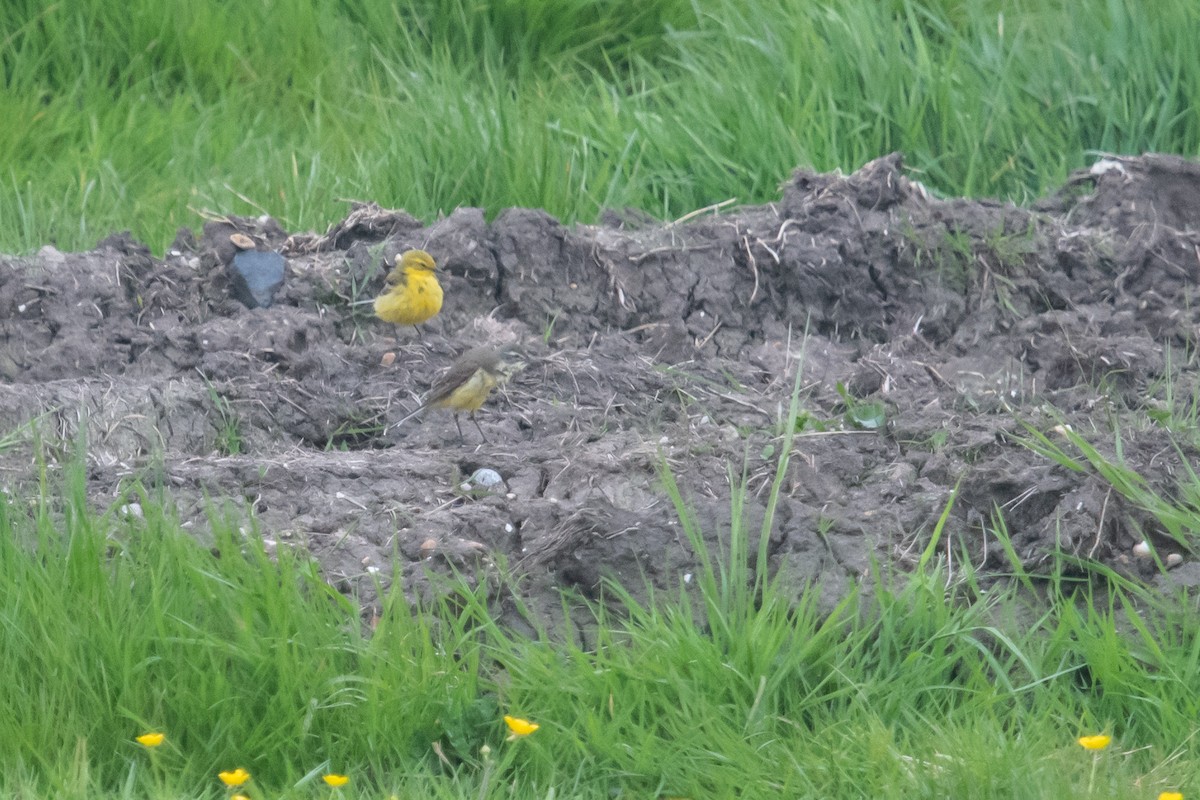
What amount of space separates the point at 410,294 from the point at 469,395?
0.82 meters

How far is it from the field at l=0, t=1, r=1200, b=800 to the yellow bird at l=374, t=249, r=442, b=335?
17 centimetres

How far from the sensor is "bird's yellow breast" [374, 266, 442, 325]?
5949 millimetres

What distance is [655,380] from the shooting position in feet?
18.5

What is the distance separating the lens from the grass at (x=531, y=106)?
737 centimetres

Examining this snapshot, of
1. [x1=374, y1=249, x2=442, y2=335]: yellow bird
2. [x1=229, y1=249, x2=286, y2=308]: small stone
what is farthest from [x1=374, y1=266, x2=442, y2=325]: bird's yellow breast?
[x1=229, y1=249, x2=286, y2=308]: small stone

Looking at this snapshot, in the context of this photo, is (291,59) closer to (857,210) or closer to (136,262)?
(136,262)

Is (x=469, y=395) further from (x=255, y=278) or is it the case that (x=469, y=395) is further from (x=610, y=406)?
(x=255, y=278)

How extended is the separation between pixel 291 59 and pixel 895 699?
251 inches

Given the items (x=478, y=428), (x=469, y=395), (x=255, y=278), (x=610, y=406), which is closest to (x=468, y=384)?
(x=469, y=395)

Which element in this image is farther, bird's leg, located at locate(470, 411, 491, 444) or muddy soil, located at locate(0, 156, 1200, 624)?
bird's leg, located at locate(470, 411, 491, 444)

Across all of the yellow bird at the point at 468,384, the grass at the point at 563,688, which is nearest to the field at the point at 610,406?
the grass at the point at 563,688

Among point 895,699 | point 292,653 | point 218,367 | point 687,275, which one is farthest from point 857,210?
point 292,653

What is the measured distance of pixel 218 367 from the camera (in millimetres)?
5660

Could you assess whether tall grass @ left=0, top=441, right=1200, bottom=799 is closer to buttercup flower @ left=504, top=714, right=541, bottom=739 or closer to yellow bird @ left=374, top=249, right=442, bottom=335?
buttercup flower @ left=504, top=714, right=541, bottom=739
